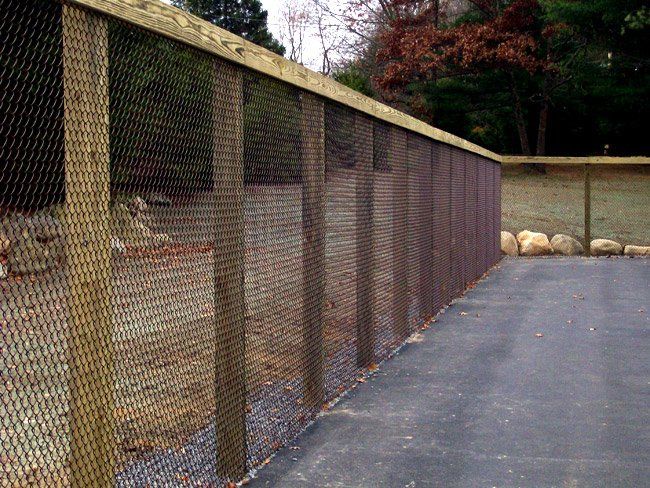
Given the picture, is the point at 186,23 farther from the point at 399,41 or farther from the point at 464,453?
the point at 399,41

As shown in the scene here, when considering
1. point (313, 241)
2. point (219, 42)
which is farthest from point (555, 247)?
point (219, 42)

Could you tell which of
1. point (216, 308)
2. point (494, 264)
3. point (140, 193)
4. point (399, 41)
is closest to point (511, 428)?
point (216, 308)

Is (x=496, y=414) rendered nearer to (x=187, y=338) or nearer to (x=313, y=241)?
(x=313, y=241)

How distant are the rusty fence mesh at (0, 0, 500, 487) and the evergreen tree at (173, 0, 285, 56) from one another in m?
28.9

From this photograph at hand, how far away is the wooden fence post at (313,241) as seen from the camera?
4969 mm

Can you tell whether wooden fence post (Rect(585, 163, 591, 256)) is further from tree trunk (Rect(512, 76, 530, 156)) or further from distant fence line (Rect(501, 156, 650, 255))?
tree trunk (Rect(512, 76, 530, 156))

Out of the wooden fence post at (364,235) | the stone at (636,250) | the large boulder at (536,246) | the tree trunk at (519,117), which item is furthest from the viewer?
the tree trunk at (519,117)

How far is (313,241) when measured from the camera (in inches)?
200

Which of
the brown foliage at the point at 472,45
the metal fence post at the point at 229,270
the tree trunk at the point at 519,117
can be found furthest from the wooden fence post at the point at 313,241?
the tree trunk at the point at 519,117

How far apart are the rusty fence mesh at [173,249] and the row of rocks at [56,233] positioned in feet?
0.04

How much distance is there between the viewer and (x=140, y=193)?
9.71 feet

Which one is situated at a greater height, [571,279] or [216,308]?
[216,308]

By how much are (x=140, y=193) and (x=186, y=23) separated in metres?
0.74

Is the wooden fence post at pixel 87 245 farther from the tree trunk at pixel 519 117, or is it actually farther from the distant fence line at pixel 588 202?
the tree trunk at pixel 519 117
